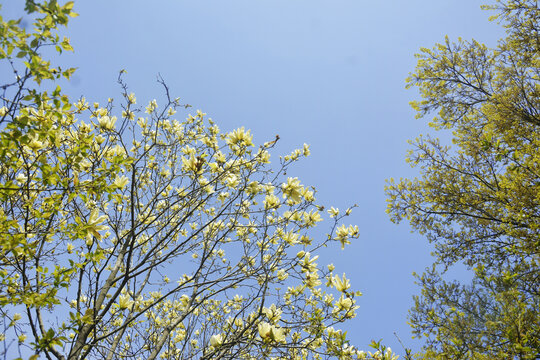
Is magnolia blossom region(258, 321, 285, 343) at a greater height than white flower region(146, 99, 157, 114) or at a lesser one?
lesser

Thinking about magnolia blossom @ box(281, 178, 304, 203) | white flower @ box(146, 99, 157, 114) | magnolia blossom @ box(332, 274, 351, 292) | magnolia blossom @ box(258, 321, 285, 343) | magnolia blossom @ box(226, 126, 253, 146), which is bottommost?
magnolia blossom @ box(258, 321, 285, 343)

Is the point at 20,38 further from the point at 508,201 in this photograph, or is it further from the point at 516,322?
the point at 508,201

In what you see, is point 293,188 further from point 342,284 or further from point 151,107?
point 151,107

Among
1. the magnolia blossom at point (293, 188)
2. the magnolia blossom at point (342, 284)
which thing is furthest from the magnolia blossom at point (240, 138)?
the magnolia blossom at point (342, 284)

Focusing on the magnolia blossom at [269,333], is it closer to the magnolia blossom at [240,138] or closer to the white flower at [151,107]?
the magnolia blossom at [240,138]

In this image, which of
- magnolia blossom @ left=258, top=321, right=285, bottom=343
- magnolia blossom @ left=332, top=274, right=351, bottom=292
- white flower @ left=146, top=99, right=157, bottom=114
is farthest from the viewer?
white flower @ left=146, top=99, right=157, bottom=114

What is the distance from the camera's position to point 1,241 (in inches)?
59.8

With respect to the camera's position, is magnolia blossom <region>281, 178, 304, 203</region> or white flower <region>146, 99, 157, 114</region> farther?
white flower <region>146, 99, 157, 114</region>

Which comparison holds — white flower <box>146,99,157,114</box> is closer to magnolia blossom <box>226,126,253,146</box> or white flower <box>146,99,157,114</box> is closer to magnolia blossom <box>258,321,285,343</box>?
magnolia blossom <box>226,126,253,146</box>

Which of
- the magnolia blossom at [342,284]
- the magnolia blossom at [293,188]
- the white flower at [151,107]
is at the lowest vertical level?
the magnolia blossom at [342,284]

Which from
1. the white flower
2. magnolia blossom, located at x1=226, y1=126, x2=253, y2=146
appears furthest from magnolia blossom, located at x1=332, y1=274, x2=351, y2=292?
the white flower

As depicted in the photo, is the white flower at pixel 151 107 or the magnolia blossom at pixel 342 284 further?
the white flower at pixel 151 107

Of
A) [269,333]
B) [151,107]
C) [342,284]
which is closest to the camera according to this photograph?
[269,333]

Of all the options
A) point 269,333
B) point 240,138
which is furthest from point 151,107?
point 269,333
